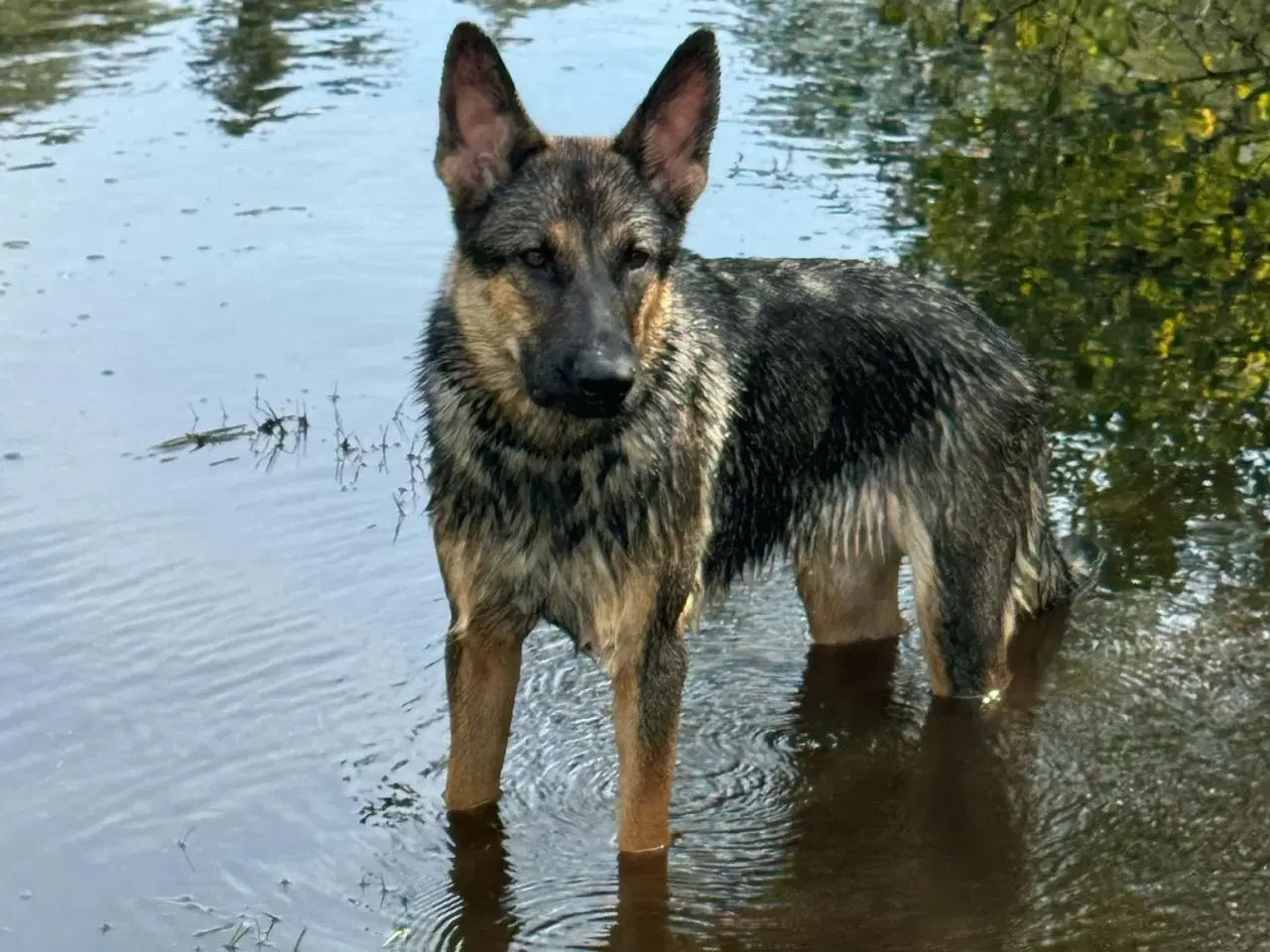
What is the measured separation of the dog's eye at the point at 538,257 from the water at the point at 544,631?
6.08 feet

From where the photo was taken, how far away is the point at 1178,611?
7.07 metres

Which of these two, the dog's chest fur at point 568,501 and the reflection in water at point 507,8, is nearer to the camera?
the dog's chest fur at point 568,501

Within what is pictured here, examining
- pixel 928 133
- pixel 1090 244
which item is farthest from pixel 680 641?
pixel 928 133

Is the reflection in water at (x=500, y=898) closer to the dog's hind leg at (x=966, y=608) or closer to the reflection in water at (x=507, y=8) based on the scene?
the dog's hind leg at (x=966, y=608)

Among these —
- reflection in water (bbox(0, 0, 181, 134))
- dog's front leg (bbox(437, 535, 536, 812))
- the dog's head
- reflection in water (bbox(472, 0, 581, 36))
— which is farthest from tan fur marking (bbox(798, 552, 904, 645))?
reflection in water (bbox(472, 0, 581, 36))

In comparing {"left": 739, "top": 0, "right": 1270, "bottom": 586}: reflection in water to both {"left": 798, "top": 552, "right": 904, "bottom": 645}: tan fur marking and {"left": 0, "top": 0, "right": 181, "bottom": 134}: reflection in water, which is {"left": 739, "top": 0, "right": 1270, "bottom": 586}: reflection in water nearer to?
{"left": 798, "top": 552, "right": 904, "bottom": 645}: tan fur marking

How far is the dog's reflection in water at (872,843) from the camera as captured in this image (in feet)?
17.0

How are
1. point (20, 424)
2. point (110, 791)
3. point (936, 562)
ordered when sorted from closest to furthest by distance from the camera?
point (110, 791) → point (936, 562) → point (20, 424)

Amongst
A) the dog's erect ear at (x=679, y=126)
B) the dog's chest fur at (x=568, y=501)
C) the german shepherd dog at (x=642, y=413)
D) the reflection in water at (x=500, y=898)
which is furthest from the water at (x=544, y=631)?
the dog's erect ear at (x=679, y=126)

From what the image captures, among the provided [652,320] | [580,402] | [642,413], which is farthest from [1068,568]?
[580,402]

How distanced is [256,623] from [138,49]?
9.19m

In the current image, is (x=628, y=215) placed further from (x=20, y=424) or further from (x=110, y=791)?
(x=20, y=424)

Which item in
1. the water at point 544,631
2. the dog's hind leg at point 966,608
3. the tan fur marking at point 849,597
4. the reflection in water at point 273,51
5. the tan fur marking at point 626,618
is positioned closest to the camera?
the tan fur marking at point 626,618

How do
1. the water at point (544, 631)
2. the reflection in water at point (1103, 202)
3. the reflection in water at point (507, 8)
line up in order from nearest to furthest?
1. the water at point (544, 631)
2. the reflection in water at point (1103, 202)
3. the reflection in water at point (507, 8)
